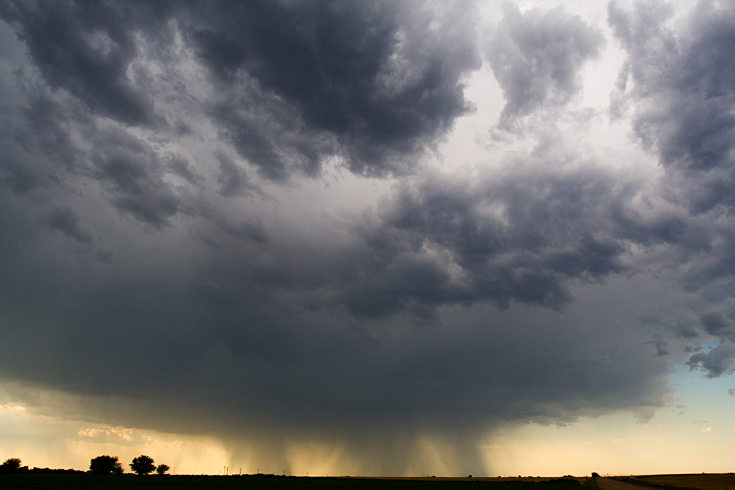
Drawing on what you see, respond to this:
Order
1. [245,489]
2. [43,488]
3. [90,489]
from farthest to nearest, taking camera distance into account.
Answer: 1. [245,489]
2. [90,489]
3. [43,488]

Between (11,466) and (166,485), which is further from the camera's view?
(11,466)

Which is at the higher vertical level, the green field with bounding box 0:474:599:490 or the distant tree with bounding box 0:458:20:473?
the distant tree with bounding box 0:458:20:473

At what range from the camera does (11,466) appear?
Result: 188 meters

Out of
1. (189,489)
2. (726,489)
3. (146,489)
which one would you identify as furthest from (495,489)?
(146,489)

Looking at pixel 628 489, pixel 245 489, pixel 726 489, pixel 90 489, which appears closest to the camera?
pixel 90 489

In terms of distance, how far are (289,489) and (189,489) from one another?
78.8 feet

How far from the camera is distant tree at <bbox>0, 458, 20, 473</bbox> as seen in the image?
606ft

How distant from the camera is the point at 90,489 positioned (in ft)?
311

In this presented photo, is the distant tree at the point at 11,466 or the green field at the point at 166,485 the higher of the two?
the distant tree at the point at 11,466

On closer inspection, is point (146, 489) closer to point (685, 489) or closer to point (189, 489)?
point (189, 489)

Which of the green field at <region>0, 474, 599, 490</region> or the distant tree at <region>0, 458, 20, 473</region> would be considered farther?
the distant tree at <region>0, 458, 20, 473</region>

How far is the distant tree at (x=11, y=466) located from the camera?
185 meters

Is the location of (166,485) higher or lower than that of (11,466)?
lower

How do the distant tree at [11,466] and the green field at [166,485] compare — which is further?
the distant tree at [11,466]
